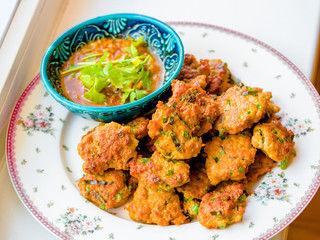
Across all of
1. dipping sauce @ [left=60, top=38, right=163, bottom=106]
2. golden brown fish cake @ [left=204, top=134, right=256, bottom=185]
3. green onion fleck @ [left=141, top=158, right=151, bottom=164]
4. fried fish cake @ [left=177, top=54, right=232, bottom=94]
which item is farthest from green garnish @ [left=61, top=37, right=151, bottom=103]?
golden brown fish cake @ [left=204, top=134, right=256, bottom=185]

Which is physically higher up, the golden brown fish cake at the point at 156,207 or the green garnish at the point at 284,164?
the green garnish at the point at 284,164

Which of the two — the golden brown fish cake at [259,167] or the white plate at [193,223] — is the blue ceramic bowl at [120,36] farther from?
the golden brown fish cake at [259,167]

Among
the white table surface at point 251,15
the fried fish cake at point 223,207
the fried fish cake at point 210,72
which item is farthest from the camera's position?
the white table surface at point 251,15

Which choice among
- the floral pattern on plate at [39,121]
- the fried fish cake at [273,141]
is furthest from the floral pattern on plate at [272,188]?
the floral pattern on plate at [39,121]

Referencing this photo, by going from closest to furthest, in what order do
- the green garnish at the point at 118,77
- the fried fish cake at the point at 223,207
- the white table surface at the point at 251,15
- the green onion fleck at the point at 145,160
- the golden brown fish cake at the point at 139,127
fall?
the fried fish cake at the point at 223,207 → the green onion fleck at the point at 145,160 → the golden brown fish cake at the point at 139,127 → the green garnish at the point at 118,77 → the white table surface at the point at 251,15

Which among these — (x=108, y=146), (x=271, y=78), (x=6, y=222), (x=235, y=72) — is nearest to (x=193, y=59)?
(x=235, y=72)

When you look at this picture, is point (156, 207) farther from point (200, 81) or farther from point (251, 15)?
point (251, 15)
